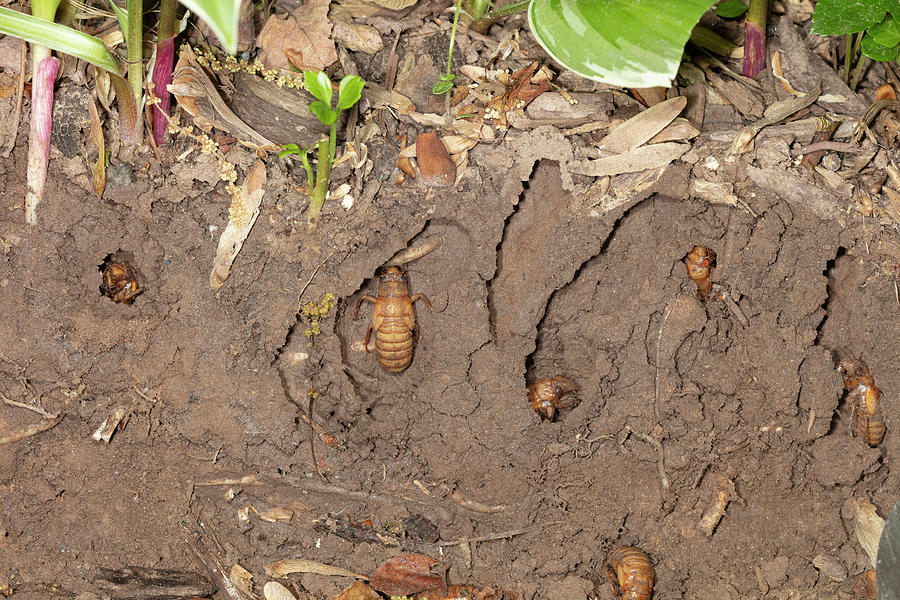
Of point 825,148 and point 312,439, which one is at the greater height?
point 825,148

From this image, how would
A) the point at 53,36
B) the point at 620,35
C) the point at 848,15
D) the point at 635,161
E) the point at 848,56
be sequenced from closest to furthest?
the point at 620,35, the point at 53,36, the point at 848,15, the point at 635,161, the point at 848,56


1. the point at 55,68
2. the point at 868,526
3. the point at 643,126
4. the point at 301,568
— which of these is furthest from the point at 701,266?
the point at 55,68

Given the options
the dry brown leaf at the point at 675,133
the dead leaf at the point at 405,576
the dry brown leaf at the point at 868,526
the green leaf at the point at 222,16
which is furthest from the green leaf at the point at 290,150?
the dry brown leaf at the point at 868,526

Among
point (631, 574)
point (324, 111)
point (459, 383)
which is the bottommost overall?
point (631, 574)

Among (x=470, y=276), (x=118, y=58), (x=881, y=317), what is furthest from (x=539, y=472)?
(x=118, y=58)

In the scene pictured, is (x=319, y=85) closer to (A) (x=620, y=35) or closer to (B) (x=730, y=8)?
(A) (x=620, y=35)

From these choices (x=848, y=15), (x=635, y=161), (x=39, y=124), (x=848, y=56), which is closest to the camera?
(x=848, y=15)

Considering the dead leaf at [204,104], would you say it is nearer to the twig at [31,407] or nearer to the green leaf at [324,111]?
the green leaf at [324,111]
